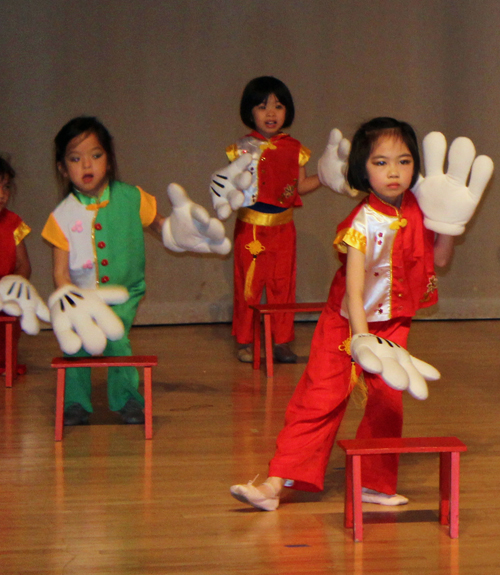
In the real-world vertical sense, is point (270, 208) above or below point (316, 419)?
above

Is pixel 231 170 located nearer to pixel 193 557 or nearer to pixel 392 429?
pixel 392 429

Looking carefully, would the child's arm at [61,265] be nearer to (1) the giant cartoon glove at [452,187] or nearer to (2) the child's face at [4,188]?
(2) the child's face at [4,188]

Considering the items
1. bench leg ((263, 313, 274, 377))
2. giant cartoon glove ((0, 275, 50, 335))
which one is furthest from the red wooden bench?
bench leg ((263, 313, 274, 377))

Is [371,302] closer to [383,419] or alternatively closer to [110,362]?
[383,419]

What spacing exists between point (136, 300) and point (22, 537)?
1308 mm

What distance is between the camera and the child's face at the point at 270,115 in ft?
14.0

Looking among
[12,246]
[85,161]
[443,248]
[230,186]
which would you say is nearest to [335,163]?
[230,186]

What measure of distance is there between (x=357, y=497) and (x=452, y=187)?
0.90 metres


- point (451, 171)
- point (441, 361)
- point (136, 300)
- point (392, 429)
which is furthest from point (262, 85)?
point (392, 429)

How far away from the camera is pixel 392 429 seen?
2471 mm

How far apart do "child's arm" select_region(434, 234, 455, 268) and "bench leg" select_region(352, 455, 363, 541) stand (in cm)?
67

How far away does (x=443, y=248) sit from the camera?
250 centimetres

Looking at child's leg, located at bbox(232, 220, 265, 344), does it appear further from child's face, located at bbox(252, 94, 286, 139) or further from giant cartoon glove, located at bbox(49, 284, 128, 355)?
giant cartoon glove, located at bbox(49, 284, 128, 355)

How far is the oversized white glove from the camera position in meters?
3.76
